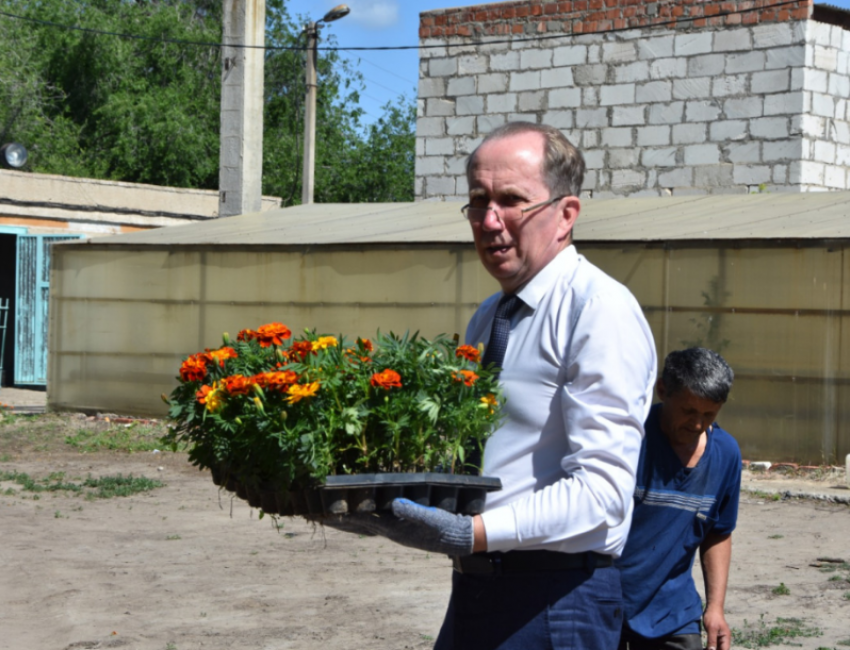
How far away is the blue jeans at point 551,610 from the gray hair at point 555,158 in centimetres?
72

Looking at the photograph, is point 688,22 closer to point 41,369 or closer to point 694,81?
point 694,81

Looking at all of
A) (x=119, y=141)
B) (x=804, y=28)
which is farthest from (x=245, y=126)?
(x=119, y=141)

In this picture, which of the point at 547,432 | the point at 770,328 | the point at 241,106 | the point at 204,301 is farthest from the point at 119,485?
the point at 547,432

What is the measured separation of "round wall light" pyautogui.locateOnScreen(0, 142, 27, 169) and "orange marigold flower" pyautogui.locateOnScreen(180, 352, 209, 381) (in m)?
17.5

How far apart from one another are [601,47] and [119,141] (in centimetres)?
2067

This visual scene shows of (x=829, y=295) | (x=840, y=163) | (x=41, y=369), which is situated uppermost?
(x=840, y=163)

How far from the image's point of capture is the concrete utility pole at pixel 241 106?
618 inches

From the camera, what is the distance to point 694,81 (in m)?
14.5

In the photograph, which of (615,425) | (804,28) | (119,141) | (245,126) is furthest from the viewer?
(119,141)

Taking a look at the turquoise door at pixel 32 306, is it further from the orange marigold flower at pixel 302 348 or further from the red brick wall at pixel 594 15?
the orange marigold flower at pixel 302 348

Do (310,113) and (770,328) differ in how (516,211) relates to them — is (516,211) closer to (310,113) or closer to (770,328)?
(770,328)

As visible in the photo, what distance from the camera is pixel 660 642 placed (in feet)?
10.3

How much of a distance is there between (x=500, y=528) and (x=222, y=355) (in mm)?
769

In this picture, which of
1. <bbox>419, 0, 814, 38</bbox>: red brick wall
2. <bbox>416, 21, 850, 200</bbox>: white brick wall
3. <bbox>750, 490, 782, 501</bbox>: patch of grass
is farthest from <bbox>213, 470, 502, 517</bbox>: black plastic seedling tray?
<bbox>419, 0, 814, 38</bbox>: red brick wall
